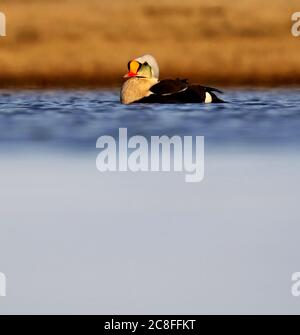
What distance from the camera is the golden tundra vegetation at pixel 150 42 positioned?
17.3 meters

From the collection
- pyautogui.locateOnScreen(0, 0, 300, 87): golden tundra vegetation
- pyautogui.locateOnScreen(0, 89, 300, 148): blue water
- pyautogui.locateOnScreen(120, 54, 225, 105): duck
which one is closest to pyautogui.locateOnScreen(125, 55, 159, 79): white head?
pyautogui.locateOnScreen(120, 54, 225, 105): duck

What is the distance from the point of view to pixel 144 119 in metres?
13.1

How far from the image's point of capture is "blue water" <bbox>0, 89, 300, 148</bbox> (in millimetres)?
12172

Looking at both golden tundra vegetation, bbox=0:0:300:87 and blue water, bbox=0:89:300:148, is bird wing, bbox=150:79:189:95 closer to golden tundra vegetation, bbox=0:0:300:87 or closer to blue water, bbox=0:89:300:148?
blue water, bbox=0:89:300:148

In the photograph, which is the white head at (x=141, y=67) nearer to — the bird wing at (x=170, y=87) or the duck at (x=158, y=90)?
the duck at (x=158, y=90)

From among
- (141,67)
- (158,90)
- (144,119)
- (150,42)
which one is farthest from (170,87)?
(150,42)

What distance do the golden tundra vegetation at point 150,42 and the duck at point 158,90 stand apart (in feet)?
7.59

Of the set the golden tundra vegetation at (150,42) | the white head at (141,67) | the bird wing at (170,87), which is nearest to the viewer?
the bird wing at (170,87)

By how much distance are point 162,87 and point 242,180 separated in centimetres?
451

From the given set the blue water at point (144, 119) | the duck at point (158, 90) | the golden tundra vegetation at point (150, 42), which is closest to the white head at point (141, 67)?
the duck at point (158, 90)

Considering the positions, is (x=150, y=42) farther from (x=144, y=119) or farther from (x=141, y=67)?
(x=144, y=119)

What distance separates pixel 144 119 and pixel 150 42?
4757mm
